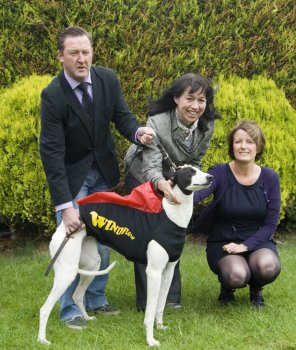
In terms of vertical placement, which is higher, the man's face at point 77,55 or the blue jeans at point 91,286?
the man's face at point 77,55

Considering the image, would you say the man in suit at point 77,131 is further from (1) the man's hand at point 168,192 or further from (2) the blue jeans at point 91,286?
(1) the man's hand at point 168,192

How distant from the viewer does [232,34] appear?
25.7 ft

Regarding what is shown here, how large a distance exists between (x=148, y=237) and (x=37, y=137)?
9.28 feet

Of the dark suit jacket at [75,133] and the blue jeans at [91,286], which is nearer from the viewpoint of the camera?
the dark suit jacket at [75,133]

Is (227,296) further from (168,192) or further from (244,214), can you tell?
(168,192)

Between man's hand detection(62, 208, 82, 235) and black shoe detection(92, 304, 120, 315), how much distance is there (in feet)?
3.64

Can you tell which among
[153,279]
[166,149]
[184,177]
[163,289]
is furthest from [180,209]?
[166,149]

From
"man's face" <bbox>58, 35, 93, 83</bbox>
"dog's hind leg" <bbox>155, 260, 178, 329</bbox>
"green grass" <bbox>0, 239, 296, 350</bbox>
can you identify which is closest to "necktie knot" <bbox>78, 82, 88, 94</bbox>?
"man's face" <bbox>58, 35, 93, 83</bbox>

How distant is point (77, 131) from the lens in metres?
4.94

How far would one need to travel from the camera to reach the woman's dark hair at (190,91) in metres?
5.02

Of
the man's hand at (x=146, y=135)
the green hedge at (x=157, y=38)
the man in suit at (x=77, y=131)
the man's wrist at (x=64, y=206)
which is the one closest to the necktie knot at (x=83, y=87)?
the man in suit at (x=77, y=131)

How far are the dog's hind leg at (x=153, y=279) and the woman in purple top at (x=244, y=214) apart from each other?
77 centimetres

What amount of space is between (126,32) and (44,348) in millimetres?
4174

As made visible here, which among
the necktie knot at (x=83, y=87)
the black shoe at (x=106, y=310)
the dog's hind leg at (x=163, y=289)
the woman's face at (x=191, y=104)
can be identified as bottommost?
the black shoe at (x=106, y=310)
